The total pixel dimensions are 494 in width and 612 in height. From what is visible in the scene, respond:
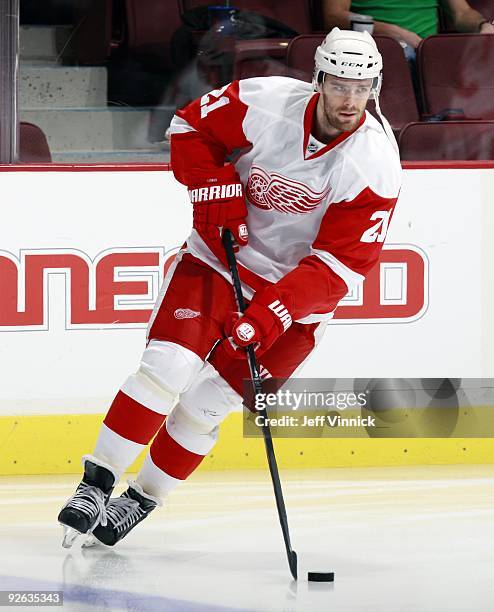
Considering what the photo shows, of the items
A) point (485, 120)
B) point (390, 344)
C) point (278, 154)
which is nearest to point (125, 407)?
point (278, 154)

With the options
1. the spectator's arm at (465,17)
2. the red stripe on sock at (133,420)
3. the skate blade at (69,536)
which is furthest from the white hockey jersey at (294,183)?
the spectator's arm at (465,17)

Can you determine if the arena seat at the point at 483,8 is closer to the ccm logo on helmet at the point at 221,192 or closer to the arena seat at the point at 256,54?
the arena seat at the point at 256,54

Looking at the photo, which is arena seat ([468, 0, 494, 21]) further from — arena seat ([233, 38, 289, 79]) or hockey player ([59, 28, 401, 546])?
hockey player ([59, 28, 401, 546])

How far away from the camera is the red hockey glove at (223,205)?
2.91m

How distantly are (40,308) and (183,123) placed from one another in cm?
93

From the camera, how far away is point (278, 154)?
2.92 metres

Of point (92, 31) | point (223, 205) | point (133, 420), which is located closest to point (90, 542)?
point (133, 420)

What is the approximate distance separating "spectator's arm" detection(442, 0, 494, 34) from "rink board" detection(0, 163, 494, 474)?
1.59 feet

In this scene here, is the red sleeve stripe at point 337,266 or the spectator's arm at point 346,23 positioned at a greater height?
the spectator's arm at point 346,23

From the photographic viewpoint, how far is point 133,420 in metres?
2.88

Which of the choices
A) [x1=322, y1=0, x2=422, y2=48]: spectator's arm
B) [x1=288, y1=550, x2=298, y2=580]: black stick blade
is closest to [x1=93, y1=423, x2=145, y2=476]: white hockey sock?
[x1=288, y1=550, x2=298, y2=580]: black stick blade

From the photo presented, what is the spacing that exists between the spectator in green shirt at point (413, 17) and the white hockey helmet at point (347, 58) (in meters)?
1.26

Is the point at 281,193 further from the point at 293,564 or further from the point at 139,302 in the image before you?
the point at 139,302

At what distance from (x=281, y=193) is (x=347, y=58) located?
0.35 meters
